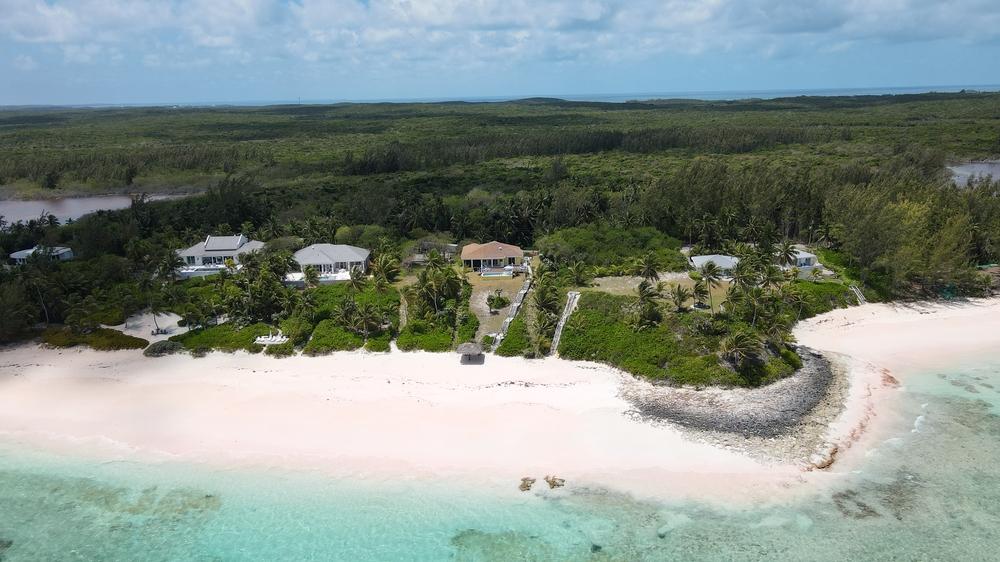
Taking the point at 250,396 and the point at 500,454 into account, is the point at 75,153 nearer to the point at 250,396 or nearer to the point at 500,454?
the point at 250,396

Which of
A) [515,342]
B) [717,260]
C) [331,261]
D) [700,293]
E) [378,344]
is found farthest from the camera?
[331,261]

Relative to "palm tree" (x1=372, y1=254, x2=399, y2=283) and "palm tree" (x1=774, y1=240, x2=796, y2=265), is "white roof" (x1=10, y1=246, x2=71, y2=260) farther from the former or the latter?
"palm tree" (x1=774, y1=240, x2=796, y2=265)

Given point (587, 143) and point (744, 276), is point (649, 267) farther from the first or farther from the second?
point (587, 143)

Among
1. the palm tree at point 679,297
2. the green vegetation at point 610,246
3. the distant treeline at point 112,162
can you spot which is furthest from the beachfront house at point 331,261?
the distant treeline at point 112,162

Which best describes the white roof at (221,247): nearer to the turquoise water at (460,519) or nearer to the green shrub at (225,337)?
the green shrub at (225,337)

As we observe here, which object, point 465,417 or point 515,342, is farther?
point 515,342

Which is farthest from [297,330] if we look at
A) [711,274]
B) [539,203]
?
[539,203]

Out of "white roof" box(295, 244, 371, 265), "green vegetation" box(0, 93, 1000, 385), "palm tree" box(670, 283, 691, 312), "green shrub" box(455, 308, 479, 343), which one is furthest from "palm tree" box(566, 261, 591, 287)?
"white roof" box(295, 244, 371, 265)
